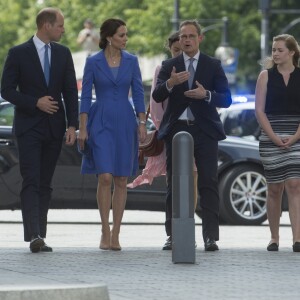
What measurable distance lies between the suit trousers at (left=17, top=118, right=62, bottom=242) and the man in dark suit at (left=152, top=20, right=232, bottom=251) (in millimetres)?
902

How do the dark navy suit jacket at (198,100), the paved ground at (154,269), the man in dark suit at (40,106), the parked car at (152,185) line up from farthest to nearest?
the parked car at (152,185) < the dark navy suit jacket at (198,100) < the man in dark suit at (40,106) < the paved ground at (154,269)

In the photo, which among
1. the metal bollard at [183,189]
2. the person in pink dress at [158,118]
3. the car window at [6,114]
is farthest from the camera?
the car window at [6,114]

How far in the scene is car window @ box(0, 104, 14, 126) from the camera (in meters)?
17.1

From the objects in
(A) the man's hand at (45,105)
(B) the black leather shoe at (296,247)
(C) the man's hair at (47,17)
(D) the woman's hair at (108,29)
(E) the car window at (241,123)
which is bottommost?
(B) the black leather shoe at (296,247)

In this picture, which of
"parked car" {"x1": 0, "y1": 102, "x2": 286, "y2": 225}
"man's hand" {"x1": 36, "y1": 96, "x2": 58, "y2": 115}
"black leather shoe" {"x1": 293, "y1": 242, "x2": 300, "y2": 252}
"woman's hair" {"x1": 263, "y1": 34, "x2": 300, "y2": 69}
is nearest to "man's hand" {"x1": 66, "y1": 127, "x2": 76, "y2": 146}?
"man's hand" {"x1": 36, "y1": 96, "x2": 58, "y2": 115}

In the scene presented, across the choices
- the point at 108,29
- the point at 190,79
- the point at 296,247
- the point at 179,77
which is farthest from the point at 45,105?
the point at 296,247

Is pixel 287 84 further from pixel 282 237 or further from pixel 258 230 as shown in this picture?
pixel 258 230

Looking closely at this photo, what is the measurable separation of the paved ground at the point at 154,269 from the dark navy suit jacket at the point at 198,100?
1006 mm

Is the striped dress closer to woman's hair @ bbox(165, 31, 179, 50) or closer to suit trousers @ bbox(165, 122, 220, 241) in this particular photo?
suit trousers @ bbox(165, 122, 220, 241)

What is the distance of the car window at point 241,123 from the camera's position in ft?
65.9

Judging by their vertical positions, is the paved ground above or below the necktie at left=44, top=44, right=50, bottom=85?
below

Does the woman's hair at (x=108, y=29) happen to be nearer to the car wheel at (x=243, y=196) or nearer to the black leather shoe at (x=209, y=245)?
the black leather shoe at (x=209, y=245)

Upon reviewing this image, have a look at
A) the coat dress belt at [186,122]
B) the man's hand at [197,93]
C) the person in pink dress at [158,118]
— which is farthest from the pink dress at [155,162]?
the man's hand at [197,93]

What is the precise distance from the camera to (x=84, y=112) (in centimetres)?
1273
